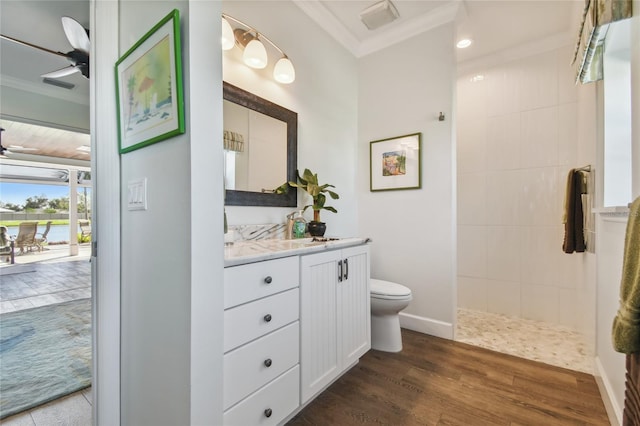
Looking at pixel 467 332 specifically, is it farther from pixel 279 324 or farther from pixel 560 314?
pixel 279 324

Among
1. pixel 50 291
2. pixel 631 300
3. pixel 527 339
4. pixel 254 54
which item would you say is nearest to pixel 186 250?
pixel 631 300

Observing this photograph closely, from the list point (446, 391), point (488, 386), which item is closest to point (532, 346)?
point (488, 386)

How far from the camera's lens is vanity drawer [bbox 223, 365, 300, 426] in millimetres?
1089

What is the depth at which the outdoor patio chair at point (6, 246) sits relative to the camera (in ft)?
17.9

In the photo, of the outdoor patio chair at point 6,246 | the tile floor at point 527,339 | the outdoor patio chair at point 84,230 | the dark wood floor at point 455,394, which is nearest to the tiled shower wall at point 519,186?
the tile floor at point 527,339

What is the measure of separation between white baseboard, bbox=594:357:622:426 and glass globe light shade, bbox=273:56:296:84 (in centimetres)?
264

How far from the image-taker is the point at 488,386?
169 centimetres

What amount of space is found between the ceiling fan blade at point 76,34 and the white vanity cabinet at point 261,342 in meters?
1.91

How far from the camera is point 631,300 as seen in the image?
0.67 meters

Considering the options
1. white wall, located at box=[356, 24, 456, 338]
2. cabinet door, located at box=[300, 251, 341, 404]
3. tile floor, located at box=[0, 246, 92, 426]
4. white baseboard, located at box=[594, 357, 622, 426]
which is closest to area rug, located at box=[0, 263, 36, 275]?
tile floor, located at box=[0, 246, 92, 426]

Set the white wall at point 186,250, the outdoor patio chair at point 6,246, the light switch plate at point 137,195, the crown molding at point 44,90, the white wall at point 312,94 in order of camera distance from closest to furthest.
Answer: the white wall at point 186,250
the light switch plate at point 137,195
the white wall at point 312,94
the crown molding at point 44,90
the outdoor patio chair at point 6,246

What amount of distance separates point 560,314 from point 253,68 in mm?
3439

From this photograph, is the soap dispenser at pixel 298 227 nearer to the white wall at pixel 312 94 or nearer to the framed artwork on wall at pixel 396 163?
the white wall at pixel 312 94

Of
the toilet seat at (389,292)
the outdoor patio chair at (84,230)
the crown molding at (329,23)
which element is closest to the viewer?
the toilet seat at (389,292)
